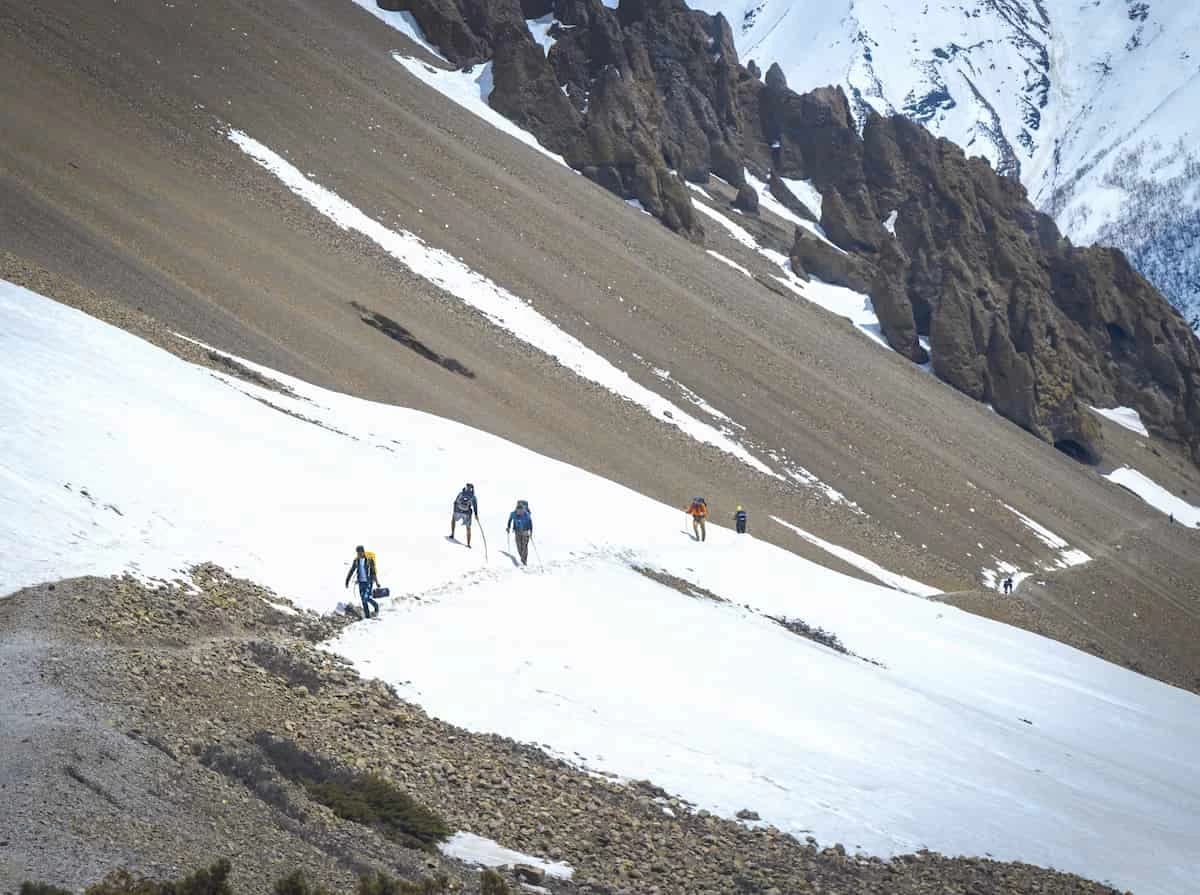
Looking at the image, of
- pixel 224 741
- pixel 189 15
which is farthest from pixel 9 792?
pixel 189 15

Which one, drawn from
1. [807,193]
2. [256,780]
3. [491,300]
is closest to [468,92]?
[491,300]

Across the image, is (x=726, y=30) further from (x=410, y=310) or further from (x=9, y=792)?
(x=9, y=792)

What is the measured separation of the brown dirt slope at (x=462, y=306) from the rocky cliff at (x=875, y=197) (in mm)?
8647

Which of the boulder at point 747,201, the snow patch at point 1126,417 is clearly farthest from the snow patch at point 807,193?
the snow patch at point 1126,417

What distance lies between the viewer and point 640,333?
5747 centimetres

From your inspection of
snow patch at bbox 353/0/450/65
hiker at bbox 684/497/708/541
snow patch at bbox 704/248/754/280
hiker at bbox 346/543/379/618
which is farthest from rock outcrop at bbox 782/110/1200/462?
hiker at bbox 346/543/379/618

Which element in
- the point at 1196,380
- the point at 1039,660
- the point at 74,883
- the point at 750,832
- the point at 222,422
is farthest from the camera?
the point at 1196,380

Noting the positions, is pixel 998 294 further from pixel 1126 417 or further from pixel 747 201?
pixel 747 201

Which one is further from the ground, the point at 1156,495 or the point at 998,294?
the point at 998,294

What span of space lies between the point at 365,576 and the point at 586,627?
478 centimetres

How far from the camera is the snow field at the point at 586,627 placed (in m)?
16.2

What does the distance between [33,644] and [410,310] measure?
35419 mm

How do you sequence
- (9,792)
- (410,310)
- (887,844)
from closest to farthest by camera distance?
(9,792) < (887,844) < (410,310)

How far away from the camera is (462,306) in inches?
1980
